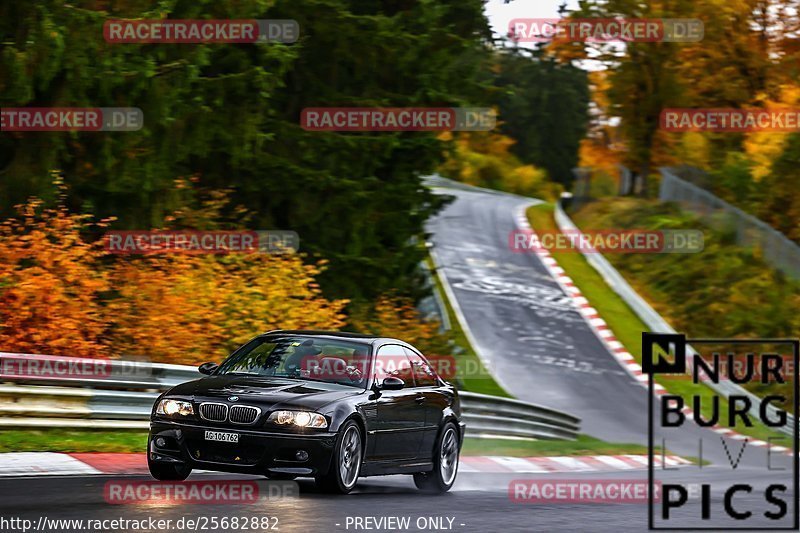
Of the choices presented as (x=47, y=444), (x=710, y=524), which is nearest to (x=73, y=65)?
(x=47, y=444)

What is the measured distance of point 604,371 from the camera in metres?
35.2

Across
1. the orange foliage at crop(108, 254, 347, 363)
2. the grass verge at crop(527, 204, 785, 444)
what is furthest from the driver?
the grass verge at crop(527, 204, 785, 444)

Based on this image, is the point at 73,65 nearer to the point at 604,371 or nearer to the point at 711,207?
the point at 604,371

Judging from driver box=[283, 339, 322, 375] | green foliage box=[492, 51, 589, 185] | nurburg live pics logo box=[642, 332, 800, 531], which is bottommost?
nurburg live pics logo box=[642, 332, 800, 531]

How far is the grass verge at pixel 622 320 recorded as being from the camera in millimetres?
32353

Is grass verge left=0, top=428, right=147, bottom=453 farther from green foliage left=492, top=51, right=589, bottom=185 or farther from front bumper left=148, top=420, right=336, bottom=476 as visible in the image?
green foliage left=492, top=51, right=589, bottom=185

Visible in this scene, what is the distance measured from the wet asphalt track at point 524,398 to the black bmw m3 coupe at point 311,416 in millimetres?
358

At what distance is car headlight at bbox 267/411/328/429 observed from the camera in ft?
37.8

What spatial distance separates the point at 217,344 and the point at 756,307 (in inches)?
842

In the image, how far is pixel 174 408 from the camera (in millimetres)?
11766

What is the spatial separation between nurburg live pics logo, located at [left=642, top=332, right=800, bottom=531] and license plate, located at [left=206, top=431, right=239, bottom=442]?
3473mm

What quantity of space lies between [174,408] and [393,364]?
100 inches

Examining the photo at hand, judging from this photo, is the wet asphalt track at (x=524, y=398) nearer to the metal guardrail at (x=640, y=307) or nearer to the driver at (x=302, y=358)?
the driver at (x=302, y=358)

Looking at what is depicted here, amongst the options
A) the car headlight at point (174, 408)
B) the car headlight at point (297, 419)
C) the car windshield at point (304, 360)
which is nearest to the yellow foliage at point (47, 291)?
the car windshield at point (304, 360)
